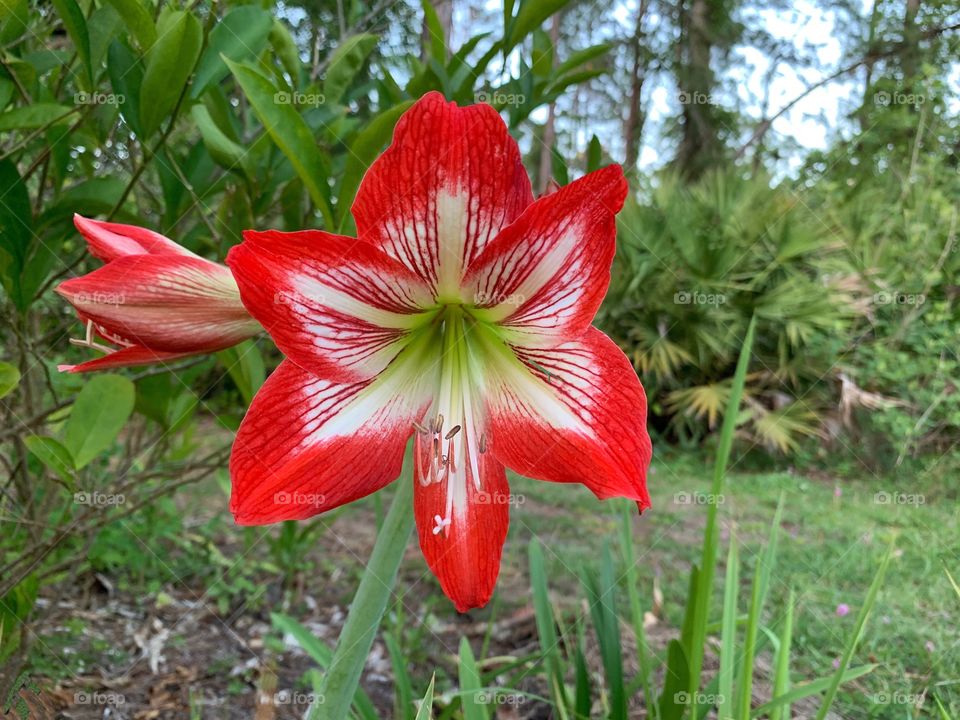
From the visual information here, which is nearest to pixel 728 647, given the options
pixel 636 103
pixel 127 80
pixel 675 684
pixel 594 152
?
pixel 675 684

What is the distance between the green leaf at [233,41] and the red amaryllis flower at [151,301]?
16.8 inches

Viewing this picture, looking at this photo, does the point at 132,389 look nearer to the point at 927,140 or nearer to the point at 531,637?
the point at 531,637

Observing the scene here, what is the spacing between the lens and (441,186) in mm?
688

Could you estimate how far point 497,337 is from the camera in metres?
0.85

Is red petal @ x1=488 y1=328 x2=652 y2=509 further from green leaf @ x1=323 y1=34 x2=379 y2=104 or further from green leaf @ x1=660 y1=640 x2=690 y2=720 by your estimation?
green leaf @ x1=323 y1=34 x2=379 y2=104

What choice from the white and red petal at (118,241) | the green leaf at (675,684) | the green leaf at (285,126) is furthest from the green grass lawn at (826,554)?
the white and red petal at (118,241)

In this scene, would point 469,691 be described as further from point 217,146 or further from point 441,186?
point 217,146

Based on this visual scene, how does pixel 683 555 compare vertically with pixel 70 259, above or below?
below

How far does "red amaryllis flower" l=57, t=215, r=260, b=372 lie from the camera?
2.25ft

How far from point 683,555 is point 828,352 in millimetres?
3092

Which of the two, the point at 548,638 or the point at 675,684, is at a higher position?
the point at 675,684

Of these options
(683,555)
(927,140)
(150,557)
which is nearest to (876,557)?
(683,555)

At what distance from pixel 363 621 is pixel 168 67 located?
0.81m


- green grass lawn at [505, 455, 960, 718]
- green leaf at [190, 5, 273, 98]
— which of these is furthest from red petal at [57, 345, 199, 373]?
green grass lawn at [505, 455, 960, 718]
